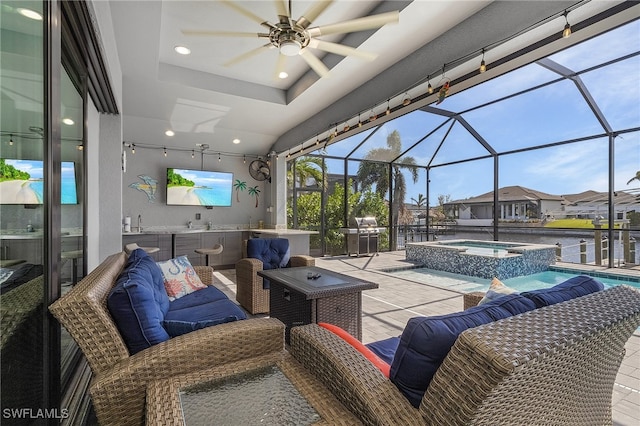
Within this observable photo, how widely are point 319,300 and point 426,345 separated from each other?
5.21 ft

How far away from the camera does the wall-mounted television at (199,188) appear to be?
6680 millimetres

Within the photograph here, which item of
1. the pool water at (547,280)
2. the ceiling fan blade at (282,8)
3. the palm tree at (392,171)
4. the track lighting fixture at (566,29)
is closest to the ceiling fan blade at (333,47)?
the ceiling fan blade at (282,8)

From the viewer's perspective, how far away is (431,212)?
988 cm

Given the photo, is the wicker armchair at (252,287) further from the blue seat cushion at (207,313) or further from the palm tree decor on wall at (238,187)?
the palm tree decor on wall at (238,187)

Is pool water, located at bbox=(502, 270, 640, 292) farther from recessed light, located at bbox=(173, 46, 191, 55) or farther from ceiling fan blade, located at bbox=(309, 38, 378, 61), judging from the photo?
recessed light, located at bbox=(173, 46, 191, 55)

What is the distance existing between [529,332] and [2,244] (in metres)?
1.57

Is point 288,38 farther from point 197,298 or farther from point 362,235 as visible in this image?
point 362,235

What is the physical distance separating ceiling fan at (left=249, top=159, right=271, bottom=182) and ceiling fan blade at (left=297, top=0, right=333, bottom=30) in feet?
17.6

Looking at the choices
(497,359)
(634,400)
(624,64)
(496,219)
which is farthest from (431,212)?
(497,359)

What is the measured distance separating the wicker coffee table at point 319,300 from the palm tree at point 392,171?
6.54 metres

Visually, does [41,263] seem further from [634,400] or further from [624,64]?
[624,64]

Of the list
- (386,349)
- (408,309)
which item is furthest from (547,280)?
(386,349)

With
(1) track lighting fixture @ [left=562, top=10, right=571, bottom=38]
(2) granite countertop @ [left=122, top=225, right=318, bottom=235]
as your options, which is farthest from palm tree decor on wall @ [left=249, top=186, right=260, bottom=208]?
(1) track lighting fixture @ [left=562, top=10, right=571, bottom=38]

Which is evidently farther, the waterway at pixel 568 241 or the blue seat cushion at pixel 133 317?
the waterway at pixel 568 241
